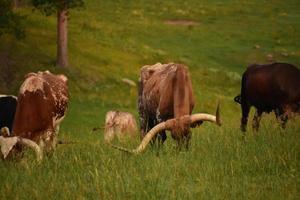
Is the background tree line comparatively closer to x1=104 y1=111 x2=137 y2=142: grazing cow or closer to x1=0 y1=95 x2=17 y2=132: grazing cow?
x1=104 y1=111 x2=137 y2=142: grazing cow

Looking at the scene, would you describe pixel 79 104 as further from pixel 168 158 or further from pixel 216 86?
pixel 168 158

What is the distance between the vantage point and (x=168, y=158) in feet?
35.2

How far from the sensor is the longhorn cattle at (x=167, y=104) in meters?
11.9

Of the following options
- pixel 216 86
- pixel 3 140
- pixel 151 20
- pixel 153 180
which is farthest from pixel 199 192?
pixel 151 20

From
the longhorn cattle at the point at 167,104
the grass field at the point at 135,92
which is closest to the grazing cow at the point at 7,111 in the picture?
the grass field at the point at 135,92

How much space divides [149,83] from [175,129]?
282 cm

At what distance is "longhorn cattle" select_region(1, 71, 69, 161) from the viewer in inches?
519

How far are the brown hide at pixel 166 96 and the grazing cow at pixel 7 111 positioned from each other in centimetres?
307

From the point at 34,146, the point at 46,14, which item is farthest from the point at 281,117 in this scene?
the point at 46,14

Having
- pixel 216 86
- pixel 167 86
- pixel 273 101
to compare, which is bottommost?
pixel 216 86

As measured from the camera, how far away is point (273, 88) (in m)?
16.5

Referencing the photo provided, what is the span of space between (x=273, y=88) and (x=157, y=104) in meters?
3.83

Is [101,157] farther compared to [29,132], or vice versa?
[29,132]

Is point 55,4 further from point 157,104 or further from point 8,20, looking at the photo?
point 157,104
